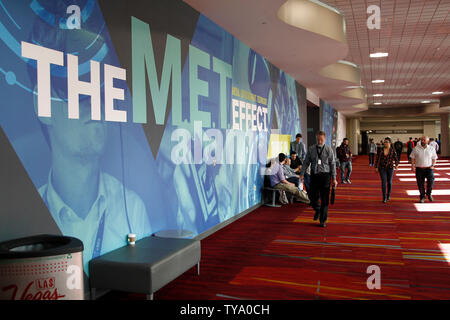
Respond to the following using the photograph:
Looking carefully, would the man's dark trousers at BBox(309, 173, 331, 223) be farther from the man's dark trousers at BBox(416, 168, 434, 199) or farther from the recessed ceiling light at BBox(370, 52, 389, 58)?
the recessed ceiling light at BBox(370, 52, 389, 58)

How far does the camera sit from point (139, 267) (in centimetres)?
355

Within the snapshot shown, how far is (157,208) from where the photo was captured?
4996 mm

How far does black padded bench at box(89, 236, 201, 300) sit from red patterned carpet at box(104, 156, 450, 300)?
0.32m

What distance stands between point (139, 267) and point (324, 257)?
105 inches

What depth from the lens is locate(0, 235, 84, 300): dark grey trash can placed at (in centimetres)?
252

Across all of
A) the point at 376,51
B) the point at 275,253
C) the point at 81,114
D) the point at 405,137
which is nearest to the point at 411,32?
the point at 376,51

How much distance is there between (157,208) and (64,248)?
7.60ft

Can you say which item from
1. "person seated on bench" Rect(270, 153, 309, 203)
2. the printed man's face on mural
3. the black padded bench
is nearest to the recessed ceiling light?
"person seated on bench" Rect(270, 153, 309, 203)

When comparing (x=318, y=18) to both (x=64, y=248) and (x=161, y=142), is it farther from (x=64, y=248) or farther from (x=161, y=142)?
(x=64, y=248)

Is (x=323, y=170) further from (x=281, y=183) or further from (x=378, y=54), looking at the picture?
(x=378, y=54)

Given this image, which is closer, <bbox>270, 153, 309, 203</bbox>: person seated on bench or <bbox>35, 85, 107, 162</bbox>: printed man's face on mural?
<bbox>35, 85, 107, 162</bbox>: printed man's face on mural

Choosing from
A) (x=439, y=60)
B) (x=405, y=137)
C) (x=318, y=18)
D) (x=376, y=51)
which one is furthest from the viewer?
(x=405, y=137)

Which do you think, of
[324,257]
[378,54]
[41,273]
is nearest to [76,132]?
[41,273]

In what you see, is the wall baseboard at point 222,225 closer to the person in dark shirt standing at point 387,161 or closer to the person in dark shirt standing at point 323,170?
the person in dark shirt standing at point 323,170
